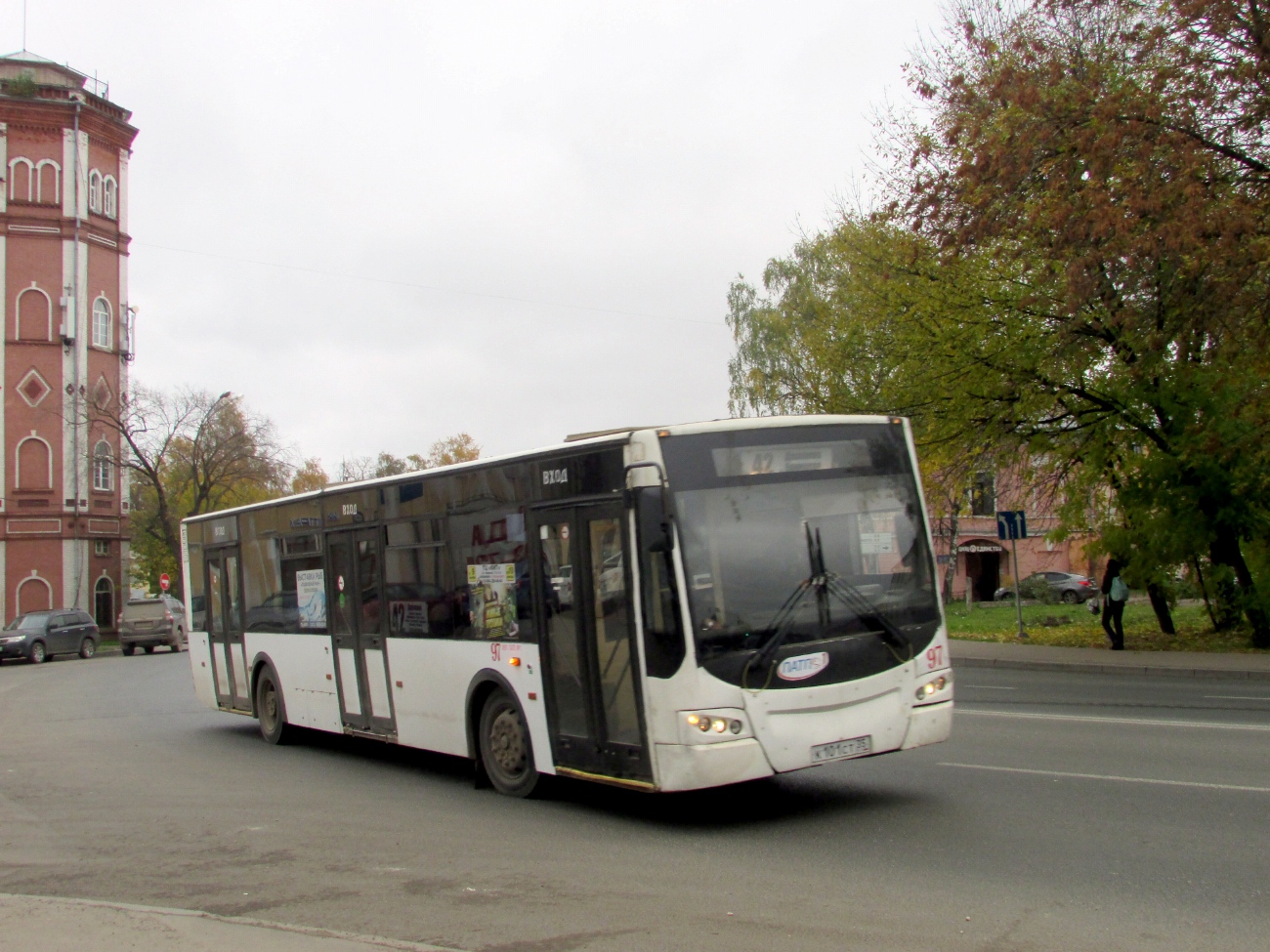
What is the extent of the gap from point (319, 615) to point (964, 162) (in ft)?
45.0

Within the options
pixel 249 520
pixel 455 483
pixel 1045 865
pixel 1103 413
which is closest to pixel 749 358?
pixel 1103 413

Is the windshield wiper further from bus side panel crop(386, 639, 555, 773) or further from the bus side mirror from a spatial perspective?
bus side panel crop(386, 639, 555, 773)

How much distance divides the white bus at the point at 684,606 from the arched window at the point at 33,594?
47.5 m

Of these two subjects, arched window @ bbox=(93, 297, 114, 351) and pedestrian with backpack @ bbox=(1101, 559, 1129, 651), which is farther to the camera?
arched window @ bbox=(93, 297, 114, 351)

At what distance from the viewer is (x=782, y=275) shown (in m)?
55.9

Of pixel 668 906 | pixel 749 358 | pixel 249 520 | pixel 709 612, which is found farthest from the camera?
pixel 749 358

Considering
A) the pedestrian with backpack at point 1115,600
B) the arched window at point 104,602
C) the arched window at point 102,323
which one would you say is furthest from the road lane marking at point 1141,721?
the arched window at point 102,323

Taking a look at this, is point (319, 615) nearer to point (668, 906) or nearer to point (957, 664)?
point (668, 906)

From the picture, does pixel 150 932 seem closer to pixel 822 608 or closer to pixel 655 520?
pixel 655 520

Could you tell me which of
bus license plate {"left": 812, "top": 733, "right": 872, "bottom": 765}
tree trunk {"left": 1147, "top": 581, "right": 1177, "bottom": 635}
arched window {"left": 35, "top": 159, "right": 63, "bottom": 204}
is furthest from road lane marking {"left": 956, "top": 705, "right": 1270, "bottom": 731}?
arched window {"left": 35, "top": 159, "right": 63, "bottom": 204}

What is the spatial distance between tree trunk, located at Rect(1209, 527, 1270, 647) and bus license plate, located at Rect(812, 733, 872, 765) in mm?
17333

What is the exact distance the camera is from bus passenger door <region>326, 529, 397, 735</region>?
38.5ft

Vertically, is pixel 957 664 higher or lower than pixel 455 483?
lower

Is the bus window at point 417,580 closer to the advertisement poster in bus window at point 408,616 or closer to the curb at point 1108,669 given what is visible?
the advertisement poster in bus window at point 408,616
